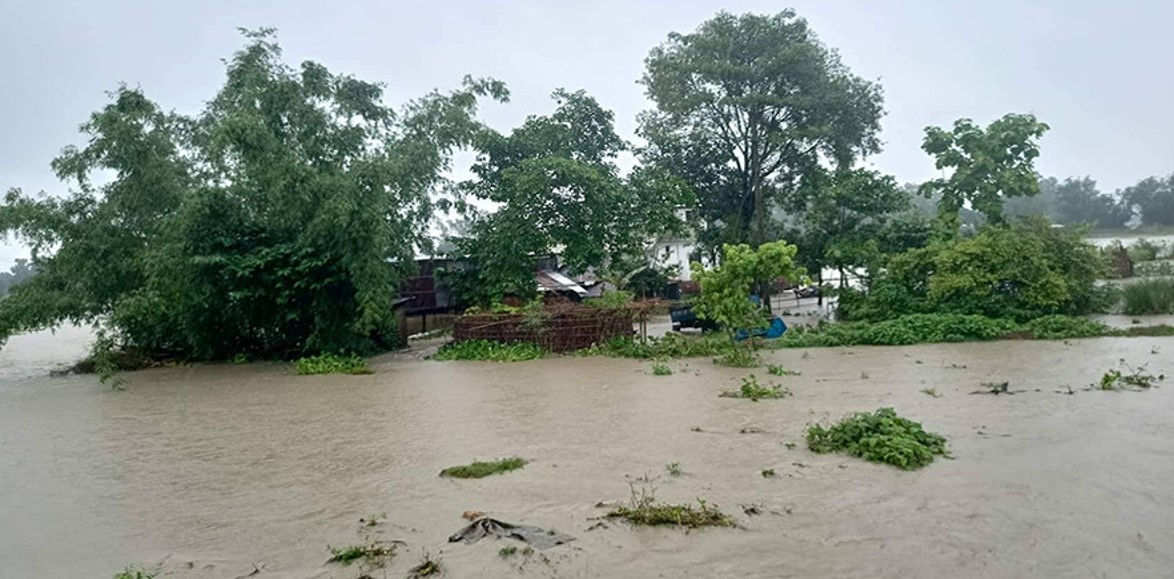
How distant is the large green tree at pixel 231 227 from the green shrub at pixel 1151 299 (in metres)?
19.7

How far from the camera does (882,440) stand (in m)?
7.30

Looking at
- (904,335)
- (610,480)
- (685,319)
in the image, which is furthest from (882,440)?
(685,319)

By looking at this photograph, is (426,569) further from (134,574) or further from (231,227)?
(231,227)

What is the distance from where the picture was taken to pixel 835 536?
529 centimetres

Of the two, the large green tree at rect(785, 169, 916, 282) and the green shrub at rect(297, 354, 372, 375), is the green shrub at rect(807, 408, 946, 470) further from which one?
the large green tree at rect(785, 169, 916, 282)

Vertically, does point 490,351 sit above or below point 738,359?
above

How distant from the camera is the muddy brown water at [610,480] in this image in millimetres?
5062

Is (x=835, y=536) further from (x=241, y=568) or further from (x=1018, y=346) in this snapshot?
(x=1018, y=346)

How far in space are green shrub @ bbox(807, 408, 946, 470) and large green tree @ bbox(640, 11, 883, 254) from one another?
18893 millimetres

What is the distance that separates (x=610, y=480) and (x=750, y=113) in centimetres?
2126

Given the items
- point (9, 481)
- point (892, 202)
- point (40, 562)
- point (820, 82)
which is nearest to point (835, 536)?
point (40, 562)

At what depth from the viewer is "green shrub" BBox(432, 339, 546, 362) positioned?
17719 millimetres

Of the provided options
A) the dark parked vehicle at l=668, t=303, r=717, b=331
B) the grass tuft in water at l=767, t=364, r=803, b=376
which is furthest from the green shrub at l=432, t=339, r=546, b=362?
the grass tuft in water at l=767, t=364, r=803, b=376

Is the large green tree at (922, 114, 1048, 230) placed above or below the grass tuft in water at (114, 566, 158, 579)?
above
